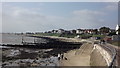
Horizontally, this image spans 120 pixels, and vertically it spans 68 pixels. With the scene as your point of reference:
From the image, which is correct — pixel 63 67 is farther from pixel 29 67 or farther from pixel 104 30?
pixel 104 30

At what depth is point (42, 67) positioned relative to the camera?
87.9 feet

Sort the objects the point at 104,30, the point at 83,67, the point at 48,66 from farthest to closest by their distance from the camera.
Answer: the point at 104,30
the point at 48,66
the point at 83,67

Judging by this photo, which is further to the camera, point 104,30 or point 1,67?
point 104,30

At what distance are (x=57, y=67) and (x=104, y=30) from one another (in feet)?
340

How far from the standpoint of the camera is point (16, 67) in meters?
26.7

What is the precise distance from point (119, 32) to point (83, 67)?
57659mm

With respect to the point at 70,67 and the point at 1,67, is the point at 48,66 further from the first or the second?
the point at 1,67

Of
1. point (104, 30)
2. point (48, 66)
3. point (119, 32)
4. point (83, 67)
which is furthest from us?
point (104, 30)

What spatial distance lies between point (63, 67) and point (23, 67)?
475 centimetres

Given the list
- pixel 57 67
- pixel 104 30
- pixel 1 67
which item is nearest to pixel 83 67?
pixel 57 67

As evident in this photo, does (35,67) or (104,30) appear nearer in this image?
(35,67)

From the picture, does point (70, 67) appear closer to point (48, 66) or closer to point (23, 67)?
point (48, 66)

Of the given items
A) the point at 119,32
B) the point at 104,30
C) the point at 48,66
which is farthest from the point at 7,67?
the point at 104,30

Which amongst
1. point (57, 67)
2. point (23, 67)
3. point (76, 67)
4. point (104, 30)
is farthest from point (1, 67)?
point (104, 30)
